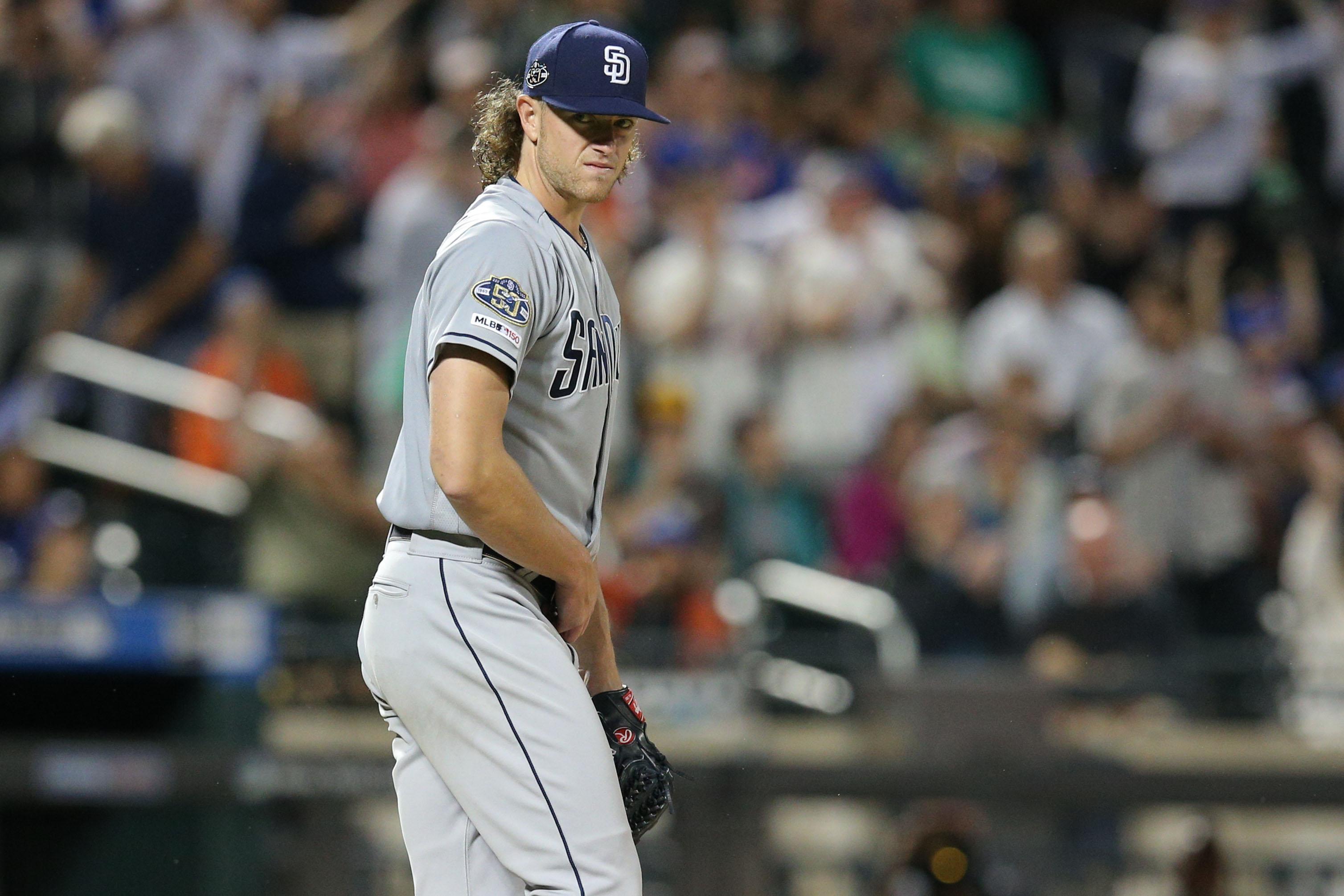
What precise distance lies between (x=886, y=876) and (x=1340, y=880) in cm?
176

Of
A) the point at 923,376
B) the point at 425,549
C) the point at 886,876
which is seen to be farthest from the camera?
the point at 923,376

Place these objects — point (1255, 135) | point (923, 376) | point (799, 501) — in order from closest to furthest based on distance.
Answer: point (799, 501), point (923, 376), point (1255, 135)

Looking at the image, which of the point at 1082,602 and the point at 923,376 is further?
the point at 923,376

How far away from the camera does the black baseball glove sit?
3.16 metres

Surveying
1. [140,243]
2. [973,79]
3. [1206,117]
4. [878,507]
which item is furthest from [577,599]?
[973,79]

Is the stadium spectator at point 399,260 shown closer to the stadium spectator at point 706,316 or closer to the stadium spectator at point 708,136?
the stadium spectator at point 706,316

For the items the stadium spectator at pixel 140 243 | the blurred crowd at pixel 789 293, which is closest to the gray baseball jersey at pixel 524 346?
the blurred crowd at pixel 789 293

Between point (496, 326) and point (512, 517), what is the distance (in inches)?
11.9

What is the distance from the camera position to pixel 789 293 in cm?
841

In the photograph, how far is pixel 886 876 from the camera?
21.3 feet

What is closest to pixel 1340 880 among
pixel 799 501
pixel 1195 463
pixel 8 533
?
pixel 1195 463

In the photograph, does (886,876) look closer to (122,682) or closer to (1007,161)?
(122,682)

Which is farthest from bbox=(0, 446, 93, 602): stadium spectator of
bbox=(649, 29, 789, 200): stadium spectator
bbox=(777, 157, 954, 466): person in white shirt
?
bbox=(649, 29, 789, 200): stadium spectator

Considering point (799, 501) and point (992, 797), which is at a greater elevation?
point (799, 501)
